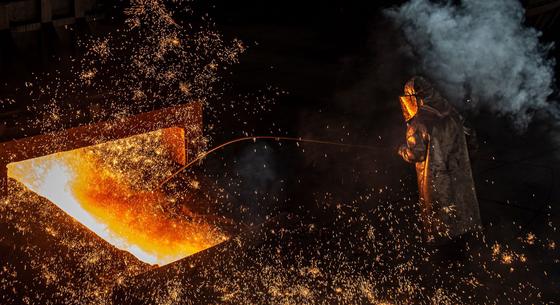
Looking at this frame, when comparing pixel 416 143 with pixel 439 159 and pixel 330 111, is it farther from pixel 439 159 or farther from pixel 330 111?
pixel 330 111

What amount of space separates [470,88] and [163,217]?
20.4ft

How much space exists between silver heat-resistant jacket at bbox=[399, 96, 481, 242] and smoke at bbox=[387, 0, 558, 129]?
3.65m

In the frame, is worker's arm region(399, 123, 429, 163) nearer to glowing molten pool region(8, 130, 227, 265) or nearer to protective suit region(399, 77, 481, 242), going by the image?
protective suit region(399, 77, 481, 242)

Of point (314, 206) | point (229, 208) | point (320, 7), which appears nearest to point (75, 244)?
point (229, 208)

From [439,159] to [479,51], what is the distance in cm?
459

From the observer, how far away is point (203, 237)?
588 centimetres

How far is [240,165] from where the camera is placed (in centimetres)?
746

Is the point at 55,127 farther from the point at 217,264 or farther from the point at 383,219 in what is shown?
the point at 383,219

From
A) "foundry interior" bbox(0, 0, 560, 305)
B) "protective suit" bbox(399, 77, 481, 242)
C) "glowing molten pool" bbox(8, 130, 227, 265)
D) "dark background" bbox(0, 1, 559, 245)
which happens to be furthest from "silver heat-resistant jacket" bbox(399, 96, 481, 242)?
"glowing molten pool" bbox(8, 130, 227, 265)

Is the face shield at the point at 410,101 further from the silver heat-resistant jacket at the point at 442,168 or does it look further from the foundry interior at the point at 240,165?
the foundry interior at the point at 240,165

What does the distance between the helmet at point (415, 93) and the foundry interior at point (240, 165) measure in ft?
1.87

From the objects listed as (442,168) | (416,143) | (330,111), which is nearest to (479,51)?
(330,111)

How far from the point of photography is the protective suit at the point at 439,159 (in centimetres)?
535

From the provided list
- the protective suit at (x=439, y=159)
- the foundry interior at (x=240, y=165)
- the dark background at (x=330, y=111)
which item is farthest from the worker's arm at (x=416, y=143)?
the dark background at (x=330, y=111)
